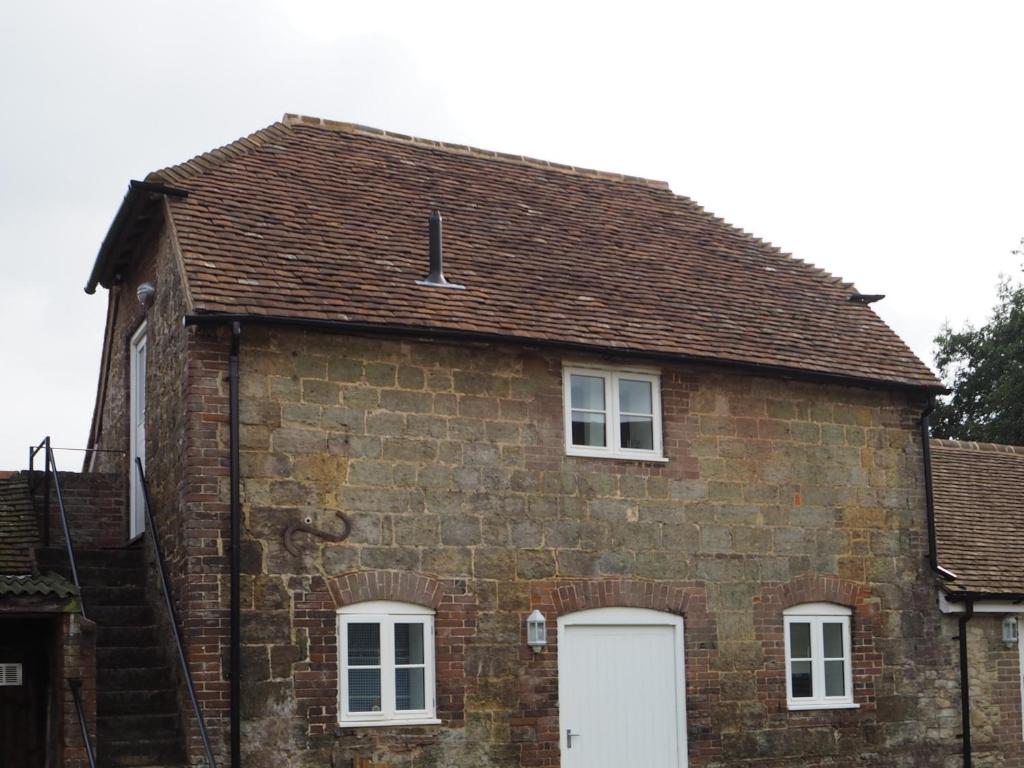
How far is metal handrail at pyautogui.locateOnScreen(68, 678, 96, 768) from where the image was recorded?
12666 millimetres

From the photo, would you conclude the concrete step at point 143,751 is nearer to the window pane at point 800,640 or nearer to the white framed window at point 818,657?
the white framed window at point 818,657

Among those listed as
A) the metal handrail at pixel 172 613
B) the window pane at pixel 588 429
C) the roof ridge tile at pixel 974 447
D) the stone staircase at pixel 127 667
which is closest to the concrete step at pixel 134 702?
the stone staircase at pixel 127 667

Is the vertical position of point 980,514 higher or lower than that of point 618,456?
lower

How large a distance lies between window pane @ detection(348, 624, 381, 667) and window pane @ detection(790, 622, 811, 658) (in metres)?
5.37

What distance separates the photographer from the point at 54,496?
54.6ft

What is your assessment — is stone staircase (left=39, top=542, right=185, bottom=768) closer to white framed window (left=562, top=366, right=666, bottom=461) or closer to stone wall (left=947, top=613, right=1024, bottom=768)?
white framed window (left=562, top=366, right=666, bottom=461)

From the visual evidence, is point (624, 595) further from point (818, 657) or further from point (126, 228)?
point (126, 228)

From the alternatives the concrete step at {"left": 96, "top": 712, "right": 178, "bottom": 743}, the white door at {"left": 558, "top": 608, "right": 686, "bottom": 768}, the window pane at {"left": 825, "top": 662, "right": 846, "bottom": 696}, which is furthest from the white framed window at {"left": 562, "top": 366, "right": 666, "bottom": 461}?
the concrete step at {"left": 96, "top": 712, "right": 178, "bottom": 743}

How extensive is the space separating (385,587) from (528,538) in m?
1.77

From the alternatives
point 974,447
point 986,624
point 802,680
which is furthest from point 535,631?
point 974,447

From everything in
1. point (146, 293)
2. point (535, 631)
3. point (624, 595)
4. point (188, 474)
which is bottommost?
point (535, 631)

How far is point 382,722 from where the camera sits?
14094 mm

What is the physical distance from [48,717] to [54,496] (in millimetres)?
3221

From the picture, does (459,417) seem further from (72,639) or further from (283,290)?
(72,639)
